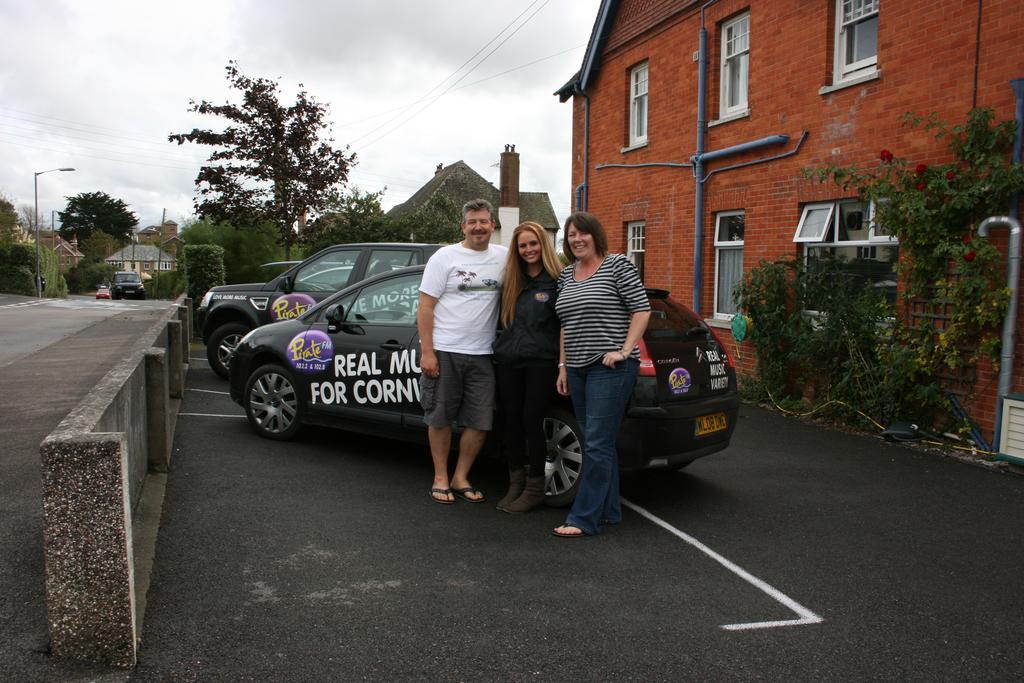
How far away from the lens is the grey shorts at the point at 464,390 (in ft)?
17.6

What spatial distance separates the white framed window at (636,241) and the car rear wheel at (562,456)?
31.7ft

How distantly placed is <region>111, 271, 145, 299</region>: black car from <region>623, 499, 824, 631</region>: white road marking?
5703 centimetres

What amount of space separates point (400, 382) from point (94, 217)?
114m

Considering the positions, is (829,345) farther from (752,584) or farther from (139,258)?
(139,258)

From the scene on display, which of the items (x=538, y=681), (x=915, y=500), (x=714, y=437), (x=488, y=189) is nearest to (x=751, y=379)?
(x=915, y=500)

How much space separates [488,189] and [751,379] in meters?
49.1

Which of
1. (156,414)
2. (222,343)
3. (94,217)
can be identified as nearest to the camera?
(156,414)

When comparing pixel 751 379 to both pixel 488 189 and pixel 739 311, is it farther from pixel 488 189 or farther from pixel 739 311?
pixel 488 189

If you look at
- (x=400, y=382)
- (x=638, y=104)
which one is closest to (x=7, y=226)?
(x=638, y=104)

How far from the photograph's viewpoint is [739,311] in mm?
11078

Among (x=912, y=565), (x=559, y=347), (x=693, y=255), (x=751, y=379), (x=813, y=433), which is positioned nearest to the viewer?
(x=912, y=565)

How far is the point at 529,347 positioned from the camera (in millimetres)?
5031

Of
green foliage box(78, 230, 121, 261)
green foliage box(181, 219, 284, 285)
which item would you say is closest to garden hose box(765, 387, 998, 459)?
green foliage box(181, 219, 284, 285)

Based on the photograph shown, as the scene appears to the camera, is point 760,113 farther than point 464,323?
Yes
